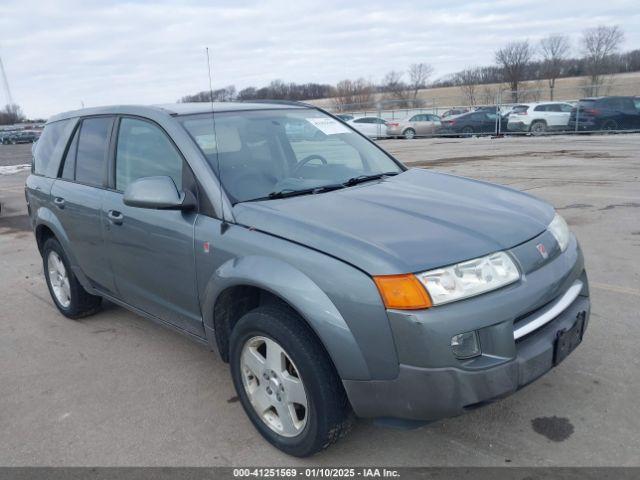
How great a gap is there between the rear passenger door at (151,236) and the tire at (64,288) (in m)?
0.97

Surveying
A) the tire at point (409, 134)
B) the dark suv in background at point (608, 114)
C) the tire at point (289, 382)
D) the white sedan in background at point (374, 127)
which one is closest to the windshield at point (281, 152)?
the tire at point (289, 382)

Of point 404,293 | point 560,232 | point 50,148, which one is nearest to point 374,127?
point 50,148

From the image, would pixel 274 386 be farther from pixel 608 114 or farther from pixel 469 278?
pixel 608 114

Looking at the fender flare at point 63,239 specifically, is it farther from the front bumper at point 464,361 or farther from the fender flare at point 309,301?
the front bumper at point 464,361

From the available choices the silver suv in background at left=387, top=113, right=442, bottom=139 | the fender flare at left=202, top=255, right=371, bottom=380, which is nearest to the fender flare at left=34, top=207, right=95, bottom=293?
the fender flare at left=202, top=255, right=371, bottom=380

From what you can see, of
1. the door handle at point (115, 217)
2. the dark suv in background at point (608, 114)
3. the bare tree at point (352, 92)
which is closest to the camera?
the door handle at point (115, 217)

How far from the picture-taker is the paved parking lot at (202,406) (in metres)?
2.86

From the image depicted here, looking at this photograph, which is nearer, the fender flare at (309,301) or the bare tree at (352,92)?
the fender flare at (309,301)

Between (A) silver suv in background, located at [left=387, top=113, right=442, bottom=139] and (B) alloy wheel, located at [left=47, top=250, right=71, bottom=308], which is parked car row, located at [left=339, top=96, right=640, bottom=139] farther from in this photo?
(B) alloy wheel, located at [left=47, top=250, right=71, bottom=308]

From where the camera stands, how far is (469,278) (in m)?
2.43

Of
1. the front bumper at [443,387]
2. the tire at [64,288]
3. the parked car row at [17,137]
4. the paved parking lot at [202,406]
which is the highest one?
the front bumper at [443,387]

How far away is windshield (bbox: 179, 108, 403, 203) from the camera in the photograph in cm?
329

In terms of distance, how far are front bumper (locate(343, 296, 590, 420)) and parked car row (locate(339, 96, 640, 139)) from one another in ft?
57.8

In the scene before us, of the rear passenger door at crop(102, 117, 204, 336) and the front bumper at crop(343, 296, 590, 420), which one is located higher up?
the rear passenger door at crop(102, 117, 204, 336)
